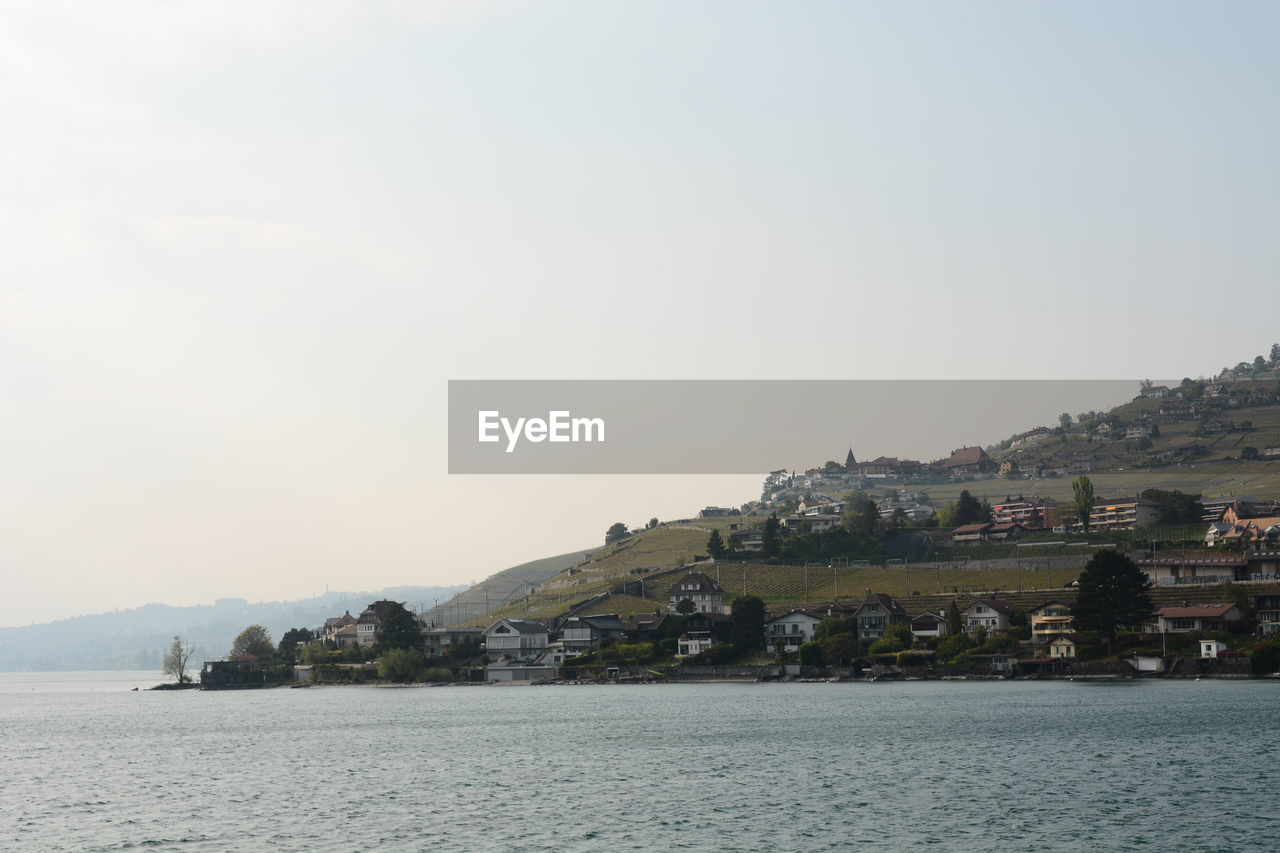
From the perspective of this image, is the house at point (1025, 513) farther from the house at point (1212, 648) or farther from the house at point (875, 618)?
the house at point (1212, 648)

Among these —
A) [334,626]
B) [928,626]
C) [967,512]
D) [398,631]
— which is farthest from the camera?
[334,626]

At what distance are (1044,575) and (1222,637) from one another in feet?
108

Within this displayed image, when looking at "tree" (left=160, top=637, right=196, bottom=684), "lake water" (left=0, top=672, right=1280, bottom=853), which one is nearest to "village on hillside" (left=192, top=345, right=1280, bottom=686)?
"tree" (left=160, top=637, right=196, bottom=684)

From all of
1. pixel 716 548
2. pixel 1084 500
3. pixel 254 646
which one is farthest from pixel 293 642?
pixel 1084 500

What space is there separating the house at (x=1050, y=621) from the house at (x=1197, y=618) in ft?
22.5

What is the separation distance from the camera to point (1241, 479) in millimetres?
189750

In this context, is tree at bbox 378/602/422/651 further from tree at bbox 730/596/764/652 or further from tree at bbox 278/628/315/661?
tree at bbox 730/596/764/652

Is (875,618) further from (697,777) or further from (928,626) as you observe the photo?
(697,777)

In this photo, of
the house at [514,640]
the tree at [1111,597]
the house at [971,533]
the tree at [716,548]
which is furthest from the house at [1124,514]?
the house at [514,640]

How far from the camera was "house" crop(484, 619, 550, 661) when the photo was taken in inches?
5300

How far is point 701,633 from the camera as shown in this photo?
A: 123750mm

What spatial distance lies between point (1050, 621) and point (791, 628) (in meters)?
23.9

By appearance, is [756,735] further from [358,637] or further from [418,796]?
[358,637]

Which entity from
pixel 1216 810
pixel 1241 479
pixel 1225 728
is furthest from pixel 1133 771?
pixel 1241 479
